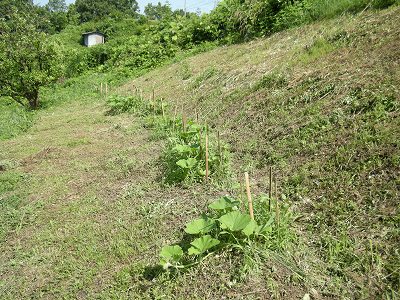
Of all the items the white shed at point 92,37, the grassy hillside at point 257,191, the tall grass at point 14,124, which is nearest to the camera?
the grassy hillside at point 257,191

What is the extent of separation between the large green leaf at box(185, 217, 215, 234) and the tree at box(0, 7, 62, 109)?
1055cm

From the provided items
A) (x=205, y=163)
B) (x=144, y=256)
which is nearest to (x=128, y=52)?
(x=205, y=163)

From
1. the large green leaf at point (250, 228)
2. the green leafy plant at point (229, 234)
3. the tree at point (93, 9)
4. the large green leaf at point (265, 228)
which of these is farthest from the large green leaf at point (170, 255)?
the tree at point (93, 9)

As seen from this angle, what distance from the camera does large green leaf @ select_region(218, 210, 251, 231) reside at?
287cm

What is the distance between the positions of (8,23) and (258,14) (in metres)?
8.73

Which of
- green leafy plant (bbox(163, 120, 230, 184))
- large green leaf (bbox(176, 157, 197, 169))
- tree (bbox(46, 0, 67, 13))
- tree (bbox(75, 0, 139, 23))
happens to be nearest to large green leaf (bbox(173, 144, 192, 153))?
green leafy plant (bbox(163, 120, 230, 184))

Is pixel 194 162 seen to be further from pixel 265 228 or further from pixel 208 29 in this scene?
pixel 208 29

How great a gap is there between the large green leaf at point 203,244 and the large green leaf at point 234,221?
14 centimetres

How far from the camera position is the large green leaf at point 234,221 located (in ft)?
9.41

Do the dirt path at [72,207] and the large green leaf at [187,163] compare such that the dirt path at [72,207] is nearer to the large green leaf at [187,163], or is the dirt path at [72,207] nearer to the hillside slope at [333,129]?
the large green leaf at [187,163]

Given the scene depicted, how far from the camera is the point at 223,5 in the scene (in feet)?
44.4

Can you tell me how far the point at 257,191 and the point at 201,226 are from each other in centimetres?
96

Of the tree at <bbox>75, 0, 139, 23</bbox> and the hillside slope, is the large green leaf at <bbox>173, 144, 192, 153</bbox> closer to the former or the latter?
the hillside slope

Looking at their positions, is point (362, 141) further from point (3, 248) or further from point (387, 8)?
point (387, 8)
